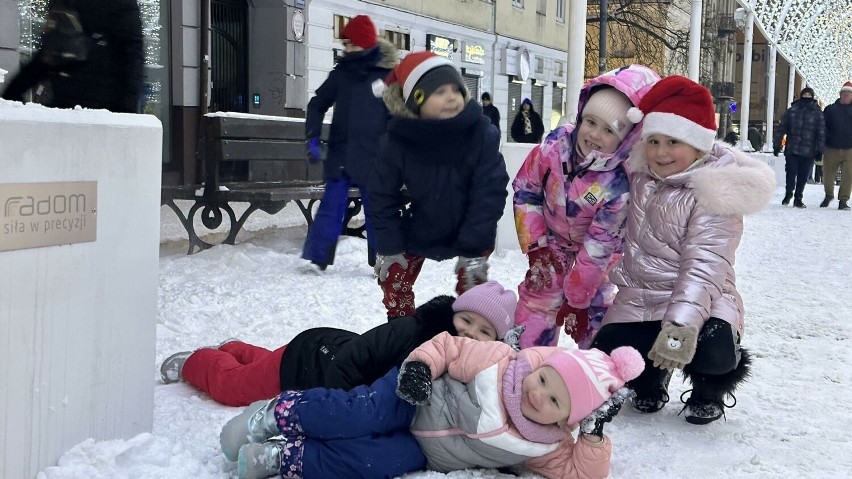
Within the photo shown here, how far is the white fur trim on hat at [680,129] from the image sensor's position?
13.1 feet

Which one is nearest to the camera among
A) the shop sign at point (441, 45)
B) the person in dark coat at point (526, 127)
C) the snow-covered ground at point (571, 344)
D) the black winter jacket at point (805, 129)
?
the snow-covered ground at point (571, 344)

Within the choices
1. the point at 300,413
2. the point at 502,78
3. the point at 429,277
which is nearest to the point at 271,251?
the point at 429,277

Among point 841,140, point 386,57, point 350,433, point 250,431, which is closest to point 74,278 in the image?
point 250,431

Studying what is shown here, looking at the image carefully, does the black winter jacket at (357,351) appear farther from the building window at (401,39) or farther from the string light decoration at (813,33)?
the string light decoration at (813,33)

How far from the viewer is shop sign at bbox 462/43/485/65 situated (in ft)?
78.9

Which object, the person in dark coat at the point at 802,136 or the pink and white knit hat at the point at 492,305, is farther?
the person in dark coat at the point at 802,136

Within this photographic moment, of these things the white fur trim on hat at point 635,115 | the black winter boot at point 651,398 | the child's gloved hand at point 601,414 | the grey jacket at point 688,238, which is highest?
the white fur trim on hat at point 635,115

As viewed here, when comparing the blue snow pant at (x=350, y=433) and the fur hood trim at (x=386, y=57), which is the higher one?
the fur hood trim at (x=386, y=57)

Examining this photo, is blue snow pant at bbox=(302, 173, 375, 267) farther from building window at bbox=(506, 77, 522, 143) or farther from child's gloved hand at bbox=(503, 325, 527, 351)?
building window at bbox=(506, 77, 522, 143)

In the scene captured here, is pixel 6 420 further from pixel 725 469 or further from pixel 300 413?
pixel 725 469

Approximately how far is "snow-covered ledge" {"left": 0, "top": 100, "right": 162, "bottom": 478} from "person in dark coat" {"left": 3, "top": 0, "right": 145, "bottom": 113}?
1.60m

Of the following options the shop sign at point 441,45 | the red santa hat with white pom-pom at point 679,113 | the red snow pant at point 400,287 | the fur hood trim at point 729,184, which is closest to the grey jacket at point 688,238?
the fur hood trim at point 729,184

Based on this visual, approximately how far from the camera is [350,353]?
382 centimetres

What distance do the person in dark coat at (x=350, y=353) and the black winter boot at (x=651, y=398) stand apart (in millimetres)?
714
